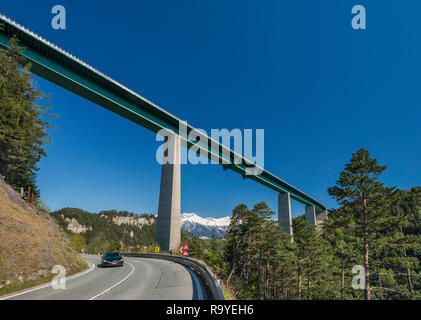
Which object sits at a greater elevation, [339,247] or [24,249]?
[24,249]

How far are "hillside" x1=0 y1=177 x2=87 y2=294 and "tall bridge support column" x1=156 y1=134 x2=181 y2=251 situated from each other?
15.7 m

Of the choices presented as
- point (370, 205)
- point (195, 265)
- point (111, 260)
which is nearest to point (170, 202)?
point (111, 260)

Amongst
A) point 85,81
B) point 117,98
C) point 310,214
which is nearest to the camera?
point 85,81

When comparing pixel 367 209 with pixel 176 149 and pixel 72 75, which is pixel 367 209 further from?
pixel 72 75

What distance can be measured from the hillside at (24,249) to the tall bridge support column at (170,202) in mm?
15732

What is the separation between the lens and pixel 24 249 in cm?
1047

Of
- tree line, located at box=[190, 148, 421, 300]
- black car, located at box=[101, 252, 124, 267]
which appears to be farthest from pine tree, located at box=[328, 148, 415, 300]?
black car, located at box=[101, 252, 124, 267]

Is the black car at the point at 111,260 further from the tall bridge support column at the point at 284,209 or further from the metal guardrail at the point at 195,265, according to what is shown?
the tall bridge support column at the point at 284,209

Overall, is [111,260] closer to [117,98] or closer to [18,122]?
[18,122]

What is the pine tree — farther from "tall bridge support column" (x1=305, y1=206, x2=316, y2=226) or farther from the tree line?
"tall bridge support column" (x1=305, y1=206, x2=316, y2=226)

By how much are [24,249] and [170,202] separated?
2130cm
